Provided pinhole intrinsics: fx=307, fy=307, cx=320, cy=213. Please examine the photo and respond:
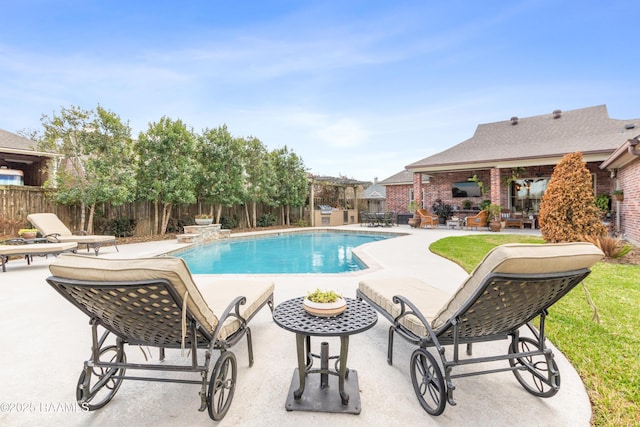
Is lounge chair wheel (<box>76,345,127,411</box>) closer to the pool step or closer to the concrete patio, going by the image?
the concrete patio

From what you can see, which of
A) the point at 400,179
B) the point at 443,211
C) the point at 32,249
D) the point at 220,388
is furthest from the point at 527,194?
the point at 32,249

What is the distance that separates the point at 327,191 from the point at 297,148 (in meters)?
4.26

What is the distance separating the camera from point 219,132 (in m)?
13.5

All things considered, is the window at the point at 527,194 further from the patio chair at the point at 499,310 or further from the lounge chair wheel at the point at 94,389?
the lounge chair wheel at the point at 94,389

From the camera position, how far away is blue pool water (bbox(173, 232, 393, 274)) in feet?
25.4

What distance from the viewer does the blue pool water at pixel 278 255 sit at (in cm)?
773

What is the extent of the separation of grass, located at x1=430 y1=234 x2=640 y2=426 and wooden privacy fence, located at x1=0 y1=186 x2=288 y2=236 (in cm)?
1305

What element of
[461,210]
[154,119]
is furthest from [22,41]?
[461,210]

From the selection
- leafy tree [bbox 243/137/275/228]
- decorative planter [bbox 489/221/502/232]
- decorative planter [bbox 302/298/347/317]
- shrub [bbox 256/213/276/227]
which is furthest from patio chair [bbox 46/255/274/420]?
shrub [bbox 256/213/276/227]

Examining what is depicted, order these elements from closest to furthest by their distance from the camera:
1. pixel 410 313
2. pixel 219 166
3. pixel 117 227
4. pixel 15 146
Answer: pixel 410 313 < pixel 117 227 < pixel 15 146 < pixel 219 166

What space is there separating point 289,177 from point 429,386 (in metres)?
15.0

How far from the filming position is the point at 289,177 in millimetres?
16562

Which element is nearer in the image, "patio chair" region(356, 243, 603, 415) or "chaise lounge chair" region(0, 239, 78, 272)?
"patio chair" region(356, 243, 603, 415)

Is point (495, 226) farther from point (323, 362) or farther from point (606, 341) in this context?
point (323, 362)
